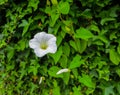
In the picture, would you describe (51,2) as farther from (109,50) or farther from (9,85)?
(9,85)

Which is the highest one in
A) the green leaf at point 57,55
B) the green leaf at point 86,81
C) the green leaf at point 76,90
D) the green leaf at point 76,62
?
the green leaf at point 57,55

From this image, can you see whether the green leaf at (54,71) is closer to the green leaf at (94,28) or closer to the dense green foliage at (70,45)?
the dense green foliage at (70,45)

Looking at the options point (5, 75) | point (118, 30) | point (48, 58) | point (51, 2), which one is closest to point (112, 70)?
point (118, 30)

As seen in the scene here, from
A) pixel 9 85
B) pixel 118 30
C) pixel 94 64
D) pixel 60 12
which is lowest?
pixel 9 85

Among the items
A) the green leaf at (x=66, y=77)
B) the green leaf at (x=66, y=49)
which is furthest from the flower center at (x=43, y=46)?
the green leaf at (x=66, y=77)

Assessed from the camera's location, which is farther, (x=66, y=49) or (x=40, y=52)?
(x=66, y=49)

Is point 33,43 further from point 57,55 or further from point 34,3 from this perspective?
point 34,3

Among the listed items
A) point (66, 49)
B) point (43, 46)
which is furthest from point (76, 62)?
point (43, 46)
